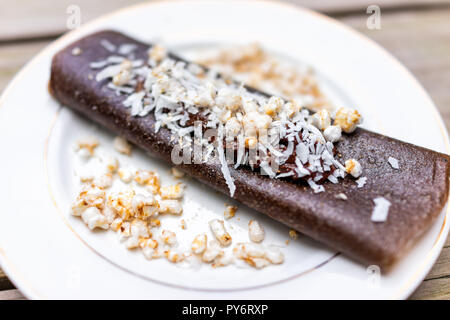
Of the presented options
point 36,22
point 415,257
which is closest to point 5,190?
point 36,22

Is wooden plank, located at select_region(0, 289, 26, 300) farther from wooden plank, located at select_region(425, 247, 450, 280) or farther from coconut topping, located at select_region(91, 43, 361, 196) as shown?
wooden plank, located at select_region(425, 247, 450, 280)

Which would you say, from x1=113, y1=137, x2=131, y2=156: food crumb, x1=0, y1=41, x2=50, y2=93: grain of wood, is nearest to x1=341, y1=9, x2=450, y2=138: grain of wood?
A: x1=113, y1=137, x2=131, y2=156: food crumb

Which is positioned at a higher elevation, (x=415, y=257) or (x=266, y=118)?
(x=266, y=118)

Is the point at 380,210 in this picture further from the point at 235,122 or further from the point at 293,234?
the point at 235,122

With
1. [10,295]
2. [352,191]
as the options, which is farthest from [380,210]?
[10,295]

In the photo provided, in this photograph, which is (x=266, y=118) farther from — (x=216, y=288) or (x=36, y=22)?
(x=36, y=22)
